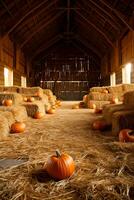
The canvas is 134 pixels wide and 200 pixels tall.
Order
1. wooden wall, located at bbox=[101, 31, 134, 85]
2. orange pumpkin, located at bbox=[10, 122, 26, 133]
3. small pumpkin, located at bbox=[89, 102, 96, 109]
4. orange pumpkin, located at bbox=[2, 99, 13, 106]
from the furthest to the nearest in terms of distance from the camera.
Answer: wooden wall, located at bbox=[101, 31, 134, 85] → small pumpkin, located at bbox=[89, 102, 96, 109] → orange pumpkin, located at bbox=[2, 99, 13, 106] → orange pumpkin, located at bbox=[10, 122, 26, 133]

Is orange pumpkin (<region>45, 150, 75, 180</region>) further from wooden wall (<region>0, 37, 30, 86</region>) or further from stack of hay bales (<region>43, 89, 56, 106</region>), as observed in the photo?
wooden wall (<region>0, 37, 30, 86</region>)

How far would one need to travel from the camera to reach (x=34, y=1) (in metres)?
13.1

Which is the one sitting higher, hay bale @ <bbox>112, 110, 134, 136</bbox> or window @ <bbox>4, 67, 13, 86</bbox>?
window @ <bbox>4, 67, 13, 86</bbox>

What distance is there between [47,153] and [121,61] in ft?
41.8

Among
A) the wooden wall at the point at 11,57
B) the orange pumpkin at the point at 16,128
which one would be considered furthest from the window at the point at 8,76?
the orange pumpkin at the point at 16,128

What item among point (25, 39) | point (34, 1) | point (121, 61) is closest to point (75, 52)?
point (25, 39)

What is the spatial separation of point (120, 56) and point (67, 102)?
496 centimetres

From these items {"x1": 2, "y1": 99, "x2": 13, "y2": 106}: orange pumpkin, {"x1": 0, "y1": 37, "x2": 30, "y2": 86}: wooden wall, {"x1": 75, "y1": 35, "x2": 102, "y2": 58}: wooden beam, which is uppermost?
{"x1": 75, "y1": 35, "x2": 102, "y2": 58}: wooden beam

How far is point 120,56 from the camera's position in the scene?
15.3 m

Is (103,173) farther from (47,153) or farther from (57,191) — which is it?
(47,153)

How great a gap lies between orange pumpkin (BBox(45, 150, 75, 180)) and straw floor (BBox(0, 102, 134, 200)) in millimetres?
51

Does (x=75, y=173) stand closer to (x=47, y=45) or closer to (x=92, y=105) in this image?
(x=92, y=105)

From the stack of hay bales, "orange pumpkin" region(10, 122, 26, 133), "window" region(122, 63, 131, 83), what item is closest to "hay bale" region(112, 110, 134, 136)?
"orange pumpkin" region(10, 122, 26, 133)

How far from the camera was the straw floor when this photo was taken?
2008 millimetres
